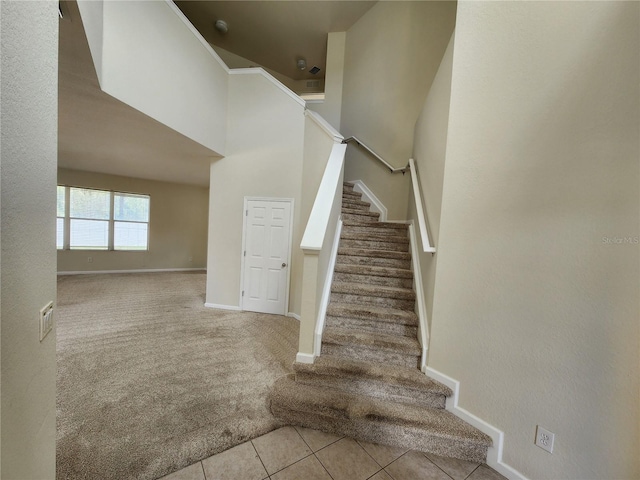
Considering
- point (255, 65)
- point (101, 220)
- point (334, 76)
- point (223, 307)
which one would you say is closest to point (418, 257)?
point (223, 307)

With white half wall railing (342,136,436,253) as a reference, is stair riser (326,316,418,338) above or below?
below

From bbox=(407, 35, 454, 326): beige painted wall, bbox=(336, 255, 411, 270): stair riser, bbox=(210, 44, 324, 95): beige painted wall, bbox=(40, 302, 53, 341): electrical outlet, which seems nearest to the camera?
bbox=(40, 302, 53, 341): electrical outlet

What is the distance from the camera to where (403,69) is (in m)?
3.90

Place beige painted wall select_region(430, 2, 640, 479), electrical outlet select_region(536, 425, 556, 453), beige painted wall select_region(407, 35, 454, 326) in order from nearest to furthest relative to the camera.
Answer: beige painted wall select_region(430, 2, 640, 479)
electrical outlet select_region(536, 425, 556, 453)
beige painted wall select_region(407, 35, 454, 326)

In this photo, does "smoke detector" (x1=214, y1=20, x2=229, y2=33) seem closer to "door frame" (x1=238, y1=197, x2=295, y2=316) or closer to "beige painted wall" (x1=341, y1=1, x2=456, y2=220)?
"beige painted wall" (x1=341, y1=1, x2=456, y2=220)

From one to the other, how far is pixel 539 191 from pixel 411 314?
4.51ft

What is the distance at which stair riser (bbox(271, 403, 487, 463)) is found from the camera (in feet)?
5.11

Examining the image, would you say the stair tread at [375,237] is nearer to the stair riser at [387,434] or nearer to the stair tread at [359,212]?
the stair tread at [359,212]

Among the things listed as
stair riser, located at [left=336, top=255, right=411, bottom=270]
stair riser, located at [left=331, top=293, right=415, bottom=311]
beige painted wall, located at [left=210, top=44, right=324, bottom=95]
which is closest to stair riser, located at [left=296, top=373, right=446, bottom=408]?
stair riser, located at [left=331, top=293, right=415, bottom=311]

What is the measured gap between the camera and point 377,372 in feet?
6.16

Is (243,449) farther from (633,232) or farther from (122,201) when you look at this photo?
(122,201)

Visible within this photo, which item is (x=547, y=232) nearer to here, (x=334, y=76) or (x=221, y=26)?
(x=334, y=76)

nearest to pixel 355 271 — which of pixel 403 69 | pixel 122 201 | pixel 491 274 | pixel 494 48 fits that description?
pixel 491 274

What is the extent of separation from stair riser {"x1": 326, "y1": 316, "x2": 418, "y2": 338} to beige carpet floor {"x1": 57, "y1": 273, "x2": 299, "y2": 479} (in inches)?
26.6
